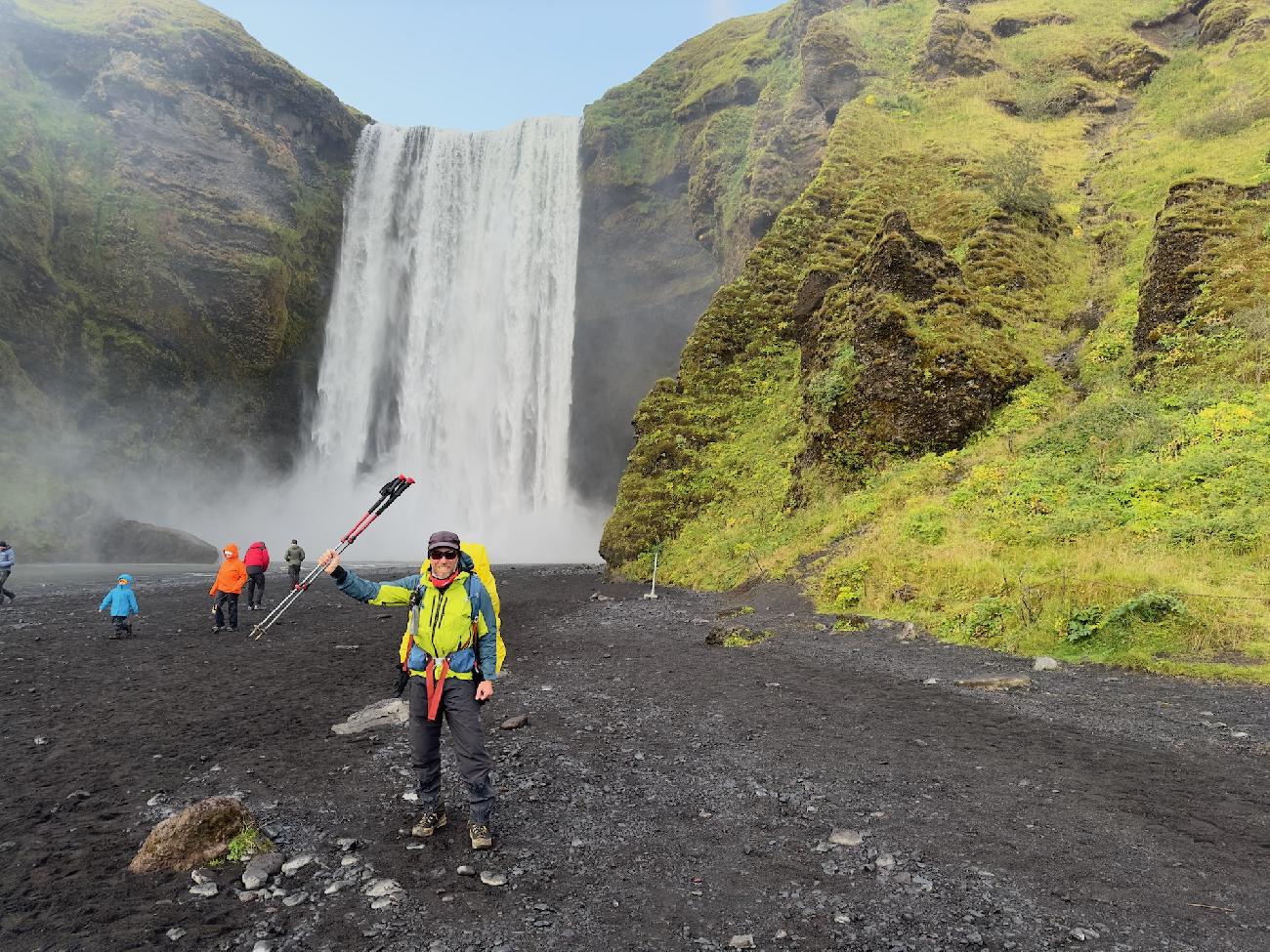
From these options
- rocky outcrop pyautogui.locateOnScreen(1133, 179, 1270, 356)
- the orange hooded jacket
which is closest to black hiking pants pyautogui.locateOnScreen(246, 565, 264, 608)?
the orange hooded jacket

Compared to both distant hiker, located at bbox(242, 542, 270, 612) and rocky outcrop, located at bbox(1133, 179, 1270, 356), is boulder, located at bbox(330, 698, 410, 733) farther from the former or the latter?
rocky outcrop, located at bbox(1133, 179, 1270, 356)

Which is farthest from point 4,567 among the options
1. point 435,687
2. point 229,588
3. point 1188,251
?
point 1188,251

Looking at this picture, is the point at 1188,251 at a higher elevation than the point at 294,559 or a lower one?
higher

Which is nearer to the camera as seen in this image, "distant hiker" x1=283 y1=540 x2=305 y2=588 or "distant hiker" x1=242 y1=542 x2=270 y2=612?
"distant hiker" x1=242 y1=542 x2=270 y2=612

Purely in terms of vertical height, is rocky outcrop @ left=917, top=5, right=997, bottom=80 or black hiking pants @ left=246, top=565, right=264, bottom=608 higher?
rocky outcrop @ left=917, top=5, right=997, bottom=80

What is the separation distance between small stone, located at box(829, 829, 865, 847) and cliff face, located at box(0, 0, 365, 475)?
50765mm

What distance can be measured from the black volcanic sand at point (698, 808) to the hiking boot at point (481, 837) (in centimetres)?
10

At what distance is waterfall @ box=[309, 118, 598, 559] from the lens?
5081cm

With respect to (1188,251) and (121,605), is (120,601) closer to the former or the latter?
(121,605)

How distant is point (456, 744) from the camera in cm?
488

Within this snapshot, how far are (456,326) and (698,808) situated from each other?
173 ft

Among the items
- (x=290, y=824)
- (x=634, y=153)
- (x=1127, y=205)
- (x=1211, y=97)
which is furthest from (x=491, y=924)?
(x=634, y=153)

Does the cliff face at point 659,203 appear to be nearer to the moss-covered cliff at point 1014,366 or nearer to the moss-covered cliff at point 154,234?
the moss-covered cliff at point 1014,366

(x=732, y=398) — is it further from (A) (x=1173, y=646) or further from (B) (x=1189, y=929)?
(B) (x=1189, y=929)
